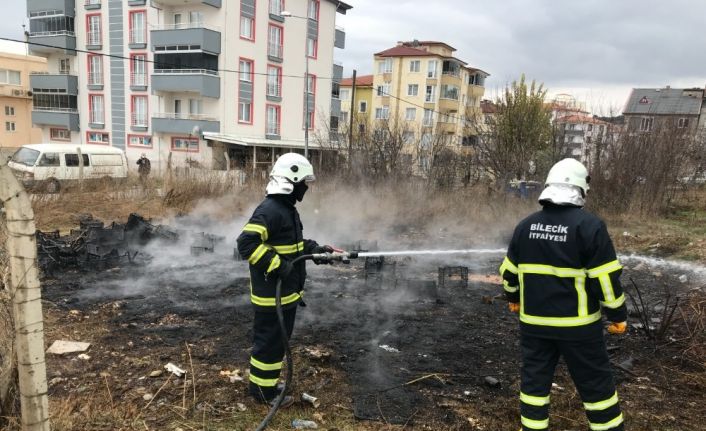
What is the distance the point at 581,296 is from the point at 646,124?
15169 mm

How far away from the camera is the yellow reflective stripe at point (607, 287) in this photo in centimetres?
285

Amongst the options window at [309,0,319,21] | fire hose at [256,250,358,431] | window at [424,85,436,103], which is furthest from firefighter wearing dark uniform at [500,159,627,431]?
window at [424,85,436,103]

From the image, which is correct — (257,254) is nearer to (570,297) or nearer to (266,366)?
(266,366)

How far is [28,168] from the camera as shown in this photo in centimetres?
1678

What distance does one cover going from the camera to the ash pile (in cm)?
739

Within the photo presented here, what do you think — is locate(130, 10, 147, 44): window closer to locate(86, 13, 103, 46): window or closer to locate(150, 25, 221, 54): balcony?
locate(150, 25, 221, 54): balcony

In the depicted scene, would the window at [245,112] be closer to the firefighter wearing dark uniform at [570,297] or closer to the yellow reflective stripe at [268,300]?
the yellow reflective stripe at [268,300]

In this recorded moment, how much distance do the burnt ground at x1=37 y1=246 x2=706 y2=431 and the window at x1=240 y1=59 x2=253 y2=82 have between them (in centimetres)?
2553

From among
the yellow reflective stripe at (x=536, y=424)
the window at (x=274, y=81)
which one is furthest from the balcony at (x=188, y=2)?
the yellow reflective stripe at (x=536, y=424)

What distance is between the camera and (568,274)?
293cm

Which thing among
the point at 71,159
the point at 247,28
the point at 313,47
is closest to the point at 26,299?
the point at 71,159

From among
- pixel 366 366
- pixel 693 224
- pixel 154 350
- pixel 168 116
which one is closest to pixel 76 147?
pixel 168 116

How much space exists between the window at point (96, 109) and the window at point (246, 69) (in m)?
10.7

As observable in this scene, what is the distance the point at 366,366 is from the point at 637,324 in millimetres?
3301
